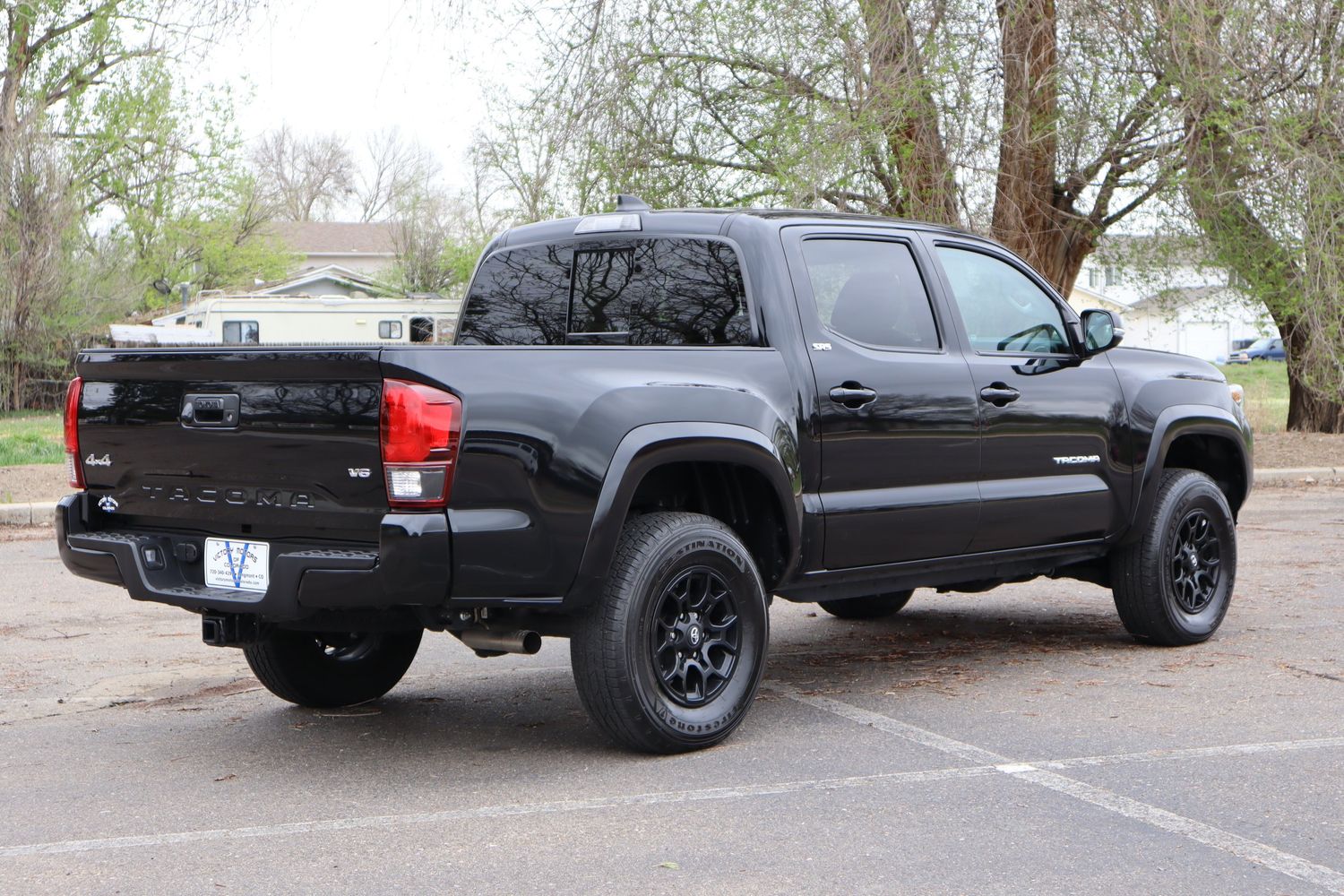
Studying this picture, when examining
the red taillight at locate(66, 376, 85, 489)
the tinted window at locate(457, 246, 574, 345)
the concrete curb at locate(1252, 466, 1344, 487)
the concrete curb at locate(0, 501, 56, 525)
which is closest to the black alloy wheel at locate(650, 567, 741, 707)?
the tinted window at locate(457, 246, 574, 345)

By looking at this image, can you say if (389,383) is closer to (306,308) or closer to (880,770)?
(880,770)

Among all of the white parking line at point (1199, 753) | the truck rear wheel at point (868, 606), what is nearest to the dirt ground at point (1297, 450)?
the truck rear wheel at point (868, 606)

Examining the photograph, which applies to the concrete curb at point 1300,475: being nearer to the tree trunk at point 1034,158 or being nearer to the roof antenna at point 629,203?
→ the tree trunk at point 1034,158

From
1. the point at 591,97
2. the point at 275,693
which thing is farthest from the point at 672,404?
the point at 591,97

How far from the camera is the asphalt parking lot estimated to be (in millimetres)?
3980

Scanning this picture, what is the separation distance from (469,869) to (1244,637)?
4.73 meters

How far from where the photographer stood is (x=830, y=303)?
19.3ft

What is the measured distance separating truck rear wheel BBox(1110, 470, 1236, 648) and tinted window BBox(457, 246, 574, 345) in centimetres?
288

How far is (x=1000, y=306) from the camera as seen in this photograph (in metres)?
6.65

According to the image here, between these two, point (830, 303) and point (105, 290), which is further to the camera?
point (105, 290)

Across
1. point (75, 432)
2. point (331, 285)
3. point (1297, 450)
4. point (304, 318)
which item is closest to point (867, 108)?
point (1297, 450)

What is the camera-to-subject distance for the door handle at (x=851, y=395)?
5.68m

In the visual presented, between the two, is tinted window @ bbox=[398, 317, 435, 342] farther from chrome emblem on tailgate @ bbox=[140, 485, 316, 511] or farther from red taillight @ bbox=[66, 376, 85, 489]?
chrome emblem on tailgate @ bbox=[140, 485, 316, 511]

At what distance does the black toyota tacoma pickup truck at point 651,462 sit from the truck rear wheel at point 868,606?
1228 millimetres
